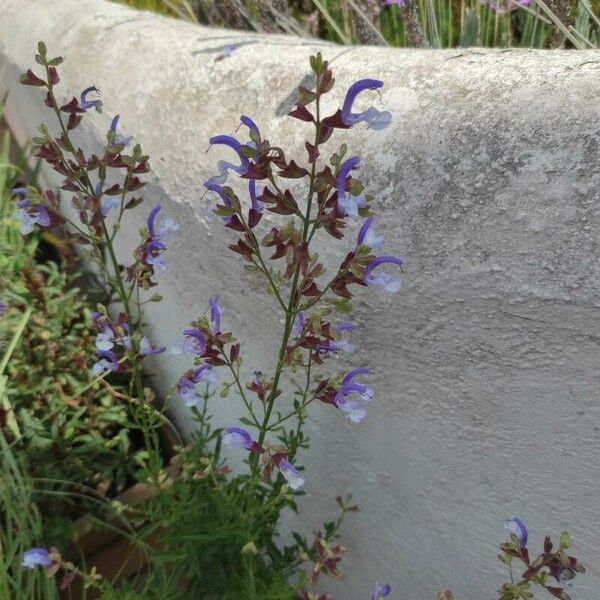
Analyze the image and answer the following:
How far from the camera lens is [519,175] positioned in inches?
29.2

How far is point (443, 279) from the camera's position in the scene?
33.3 inches

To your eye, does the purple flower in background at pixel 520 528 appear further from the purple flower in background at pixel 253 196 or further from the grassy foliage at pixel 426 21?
the grassy foliage at pixel 426 21

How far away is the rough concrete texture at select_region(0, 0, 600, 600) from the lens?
75cm

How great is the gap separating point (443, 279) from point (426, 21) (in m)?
0.93

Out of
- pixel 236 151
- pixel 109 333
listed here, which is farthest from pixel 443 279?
pixel 109 333

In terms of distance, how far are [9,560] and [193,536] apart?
43 cm

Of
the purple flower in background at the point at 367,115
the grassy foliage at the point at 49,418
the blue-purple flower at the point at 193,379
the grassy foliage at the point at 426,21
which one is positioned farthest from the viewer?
the grassy foliage at the point at 49,418

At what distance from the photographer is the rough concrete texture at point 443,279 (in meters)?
0.75

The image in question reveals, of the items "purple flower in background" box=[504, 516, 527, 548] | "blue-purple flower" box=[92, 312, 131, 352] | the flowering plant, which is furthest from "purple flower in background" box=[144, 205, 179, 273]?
"purple flower in background" box=[504, 516, 527, 548]

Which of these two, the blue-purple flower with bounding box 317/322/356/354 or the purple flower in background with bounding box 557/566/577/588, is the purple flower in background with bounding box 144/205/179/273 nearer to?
the blue-purple flower with bounding box 317/322/356/354

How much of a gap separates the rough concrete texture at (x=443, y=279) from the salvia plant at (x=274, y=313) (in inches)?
2.0

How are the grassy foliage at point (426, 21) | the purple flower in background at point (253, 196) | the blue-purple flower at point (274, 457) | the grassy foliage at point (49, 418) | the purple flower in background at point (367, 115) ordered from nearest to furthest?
the purple flower in background at point (367, 115)
the purple flower in background at point (253, 196)
the blue-purple flower at point (274, 457)
the grassy foliage at point (426, 21)
the grassy foliage at point (49, 418)

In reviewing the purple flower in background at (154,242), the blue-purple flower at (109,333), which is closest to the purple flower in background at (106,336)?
the blue-purple flower at (109,333)

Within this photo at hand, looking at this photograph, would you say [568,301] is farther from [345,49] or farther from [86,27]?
[86,27]
